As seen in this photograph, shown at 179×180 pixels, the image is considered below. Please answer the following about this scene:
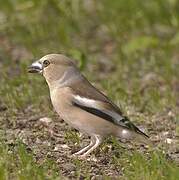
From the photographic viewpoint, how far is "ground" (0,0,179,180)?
238 inches

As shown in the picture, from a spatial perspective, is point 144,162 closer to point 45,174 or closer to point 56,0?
point 45,174

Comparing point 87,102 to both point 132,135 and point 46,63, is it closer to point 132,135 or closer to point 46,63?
point 132,135

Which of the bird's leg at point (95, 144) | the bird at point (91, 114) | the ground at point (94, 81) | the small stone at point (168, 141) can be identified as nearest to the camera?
the ground at point (94, 81)

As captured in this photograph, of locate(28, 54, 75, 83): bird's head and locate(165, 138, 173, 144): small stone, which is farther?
locate(165, 138, 173, 144): small stone

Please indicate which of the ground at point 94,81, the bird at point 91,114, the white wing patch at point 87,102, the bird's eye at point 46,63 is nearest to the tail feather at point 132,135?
the bird at point 91,114

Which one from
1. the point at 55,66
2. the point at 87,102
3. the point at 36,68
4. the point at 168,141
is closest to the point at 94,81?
the point at 168,141

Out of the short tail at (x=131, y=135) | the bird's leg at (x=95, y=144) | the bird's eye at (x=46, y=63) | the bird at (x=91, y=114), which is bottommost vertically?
the bird's leg at (x=95, y=144)

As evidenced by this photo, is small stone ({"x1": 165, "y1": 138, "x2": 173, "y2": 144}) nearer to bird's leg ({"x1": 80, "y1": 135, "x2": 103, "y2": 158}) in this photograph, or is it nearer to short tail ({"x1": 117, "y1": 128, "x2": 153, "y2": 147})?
short tail ({"x1": 117, "y1": 128, "x2": 153, "y2": 147})

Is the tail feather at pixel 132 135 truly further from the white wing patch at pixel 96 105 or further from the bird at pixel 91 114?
the white wing patch at pixel 96 105

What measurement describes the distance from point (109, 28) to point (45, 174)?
5491 mm

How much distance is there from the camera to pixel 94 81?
9414mm

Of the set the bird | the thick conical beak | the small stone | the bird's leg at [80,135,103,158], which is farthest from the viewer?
the small stone

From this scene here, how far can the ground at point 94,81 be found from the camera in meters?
6.04

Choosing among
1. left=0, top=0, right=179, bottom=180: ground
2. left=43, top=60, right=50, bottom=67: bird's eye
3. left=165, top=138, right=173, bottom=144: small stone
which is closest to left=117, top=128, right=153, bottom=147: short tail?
left=0, top=0, right=179, bottom=180: ground
